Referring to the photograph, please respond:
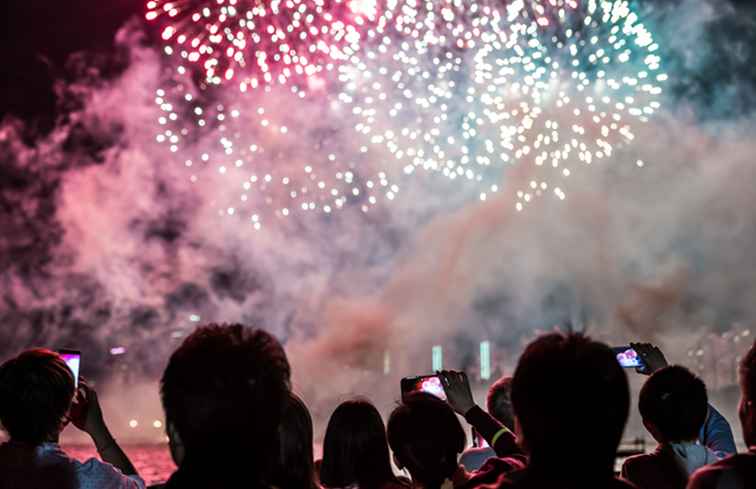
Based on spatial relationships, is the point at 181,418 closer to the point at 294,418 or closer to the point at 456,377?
the point at 294,418

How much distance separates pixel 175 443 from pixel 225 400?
0.80ft

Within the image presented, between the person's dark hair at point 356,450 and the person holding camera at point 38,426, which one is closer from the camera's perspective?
the person holding camera at point 38,426

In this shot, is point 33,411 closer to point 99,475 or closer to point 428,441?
point 99,475

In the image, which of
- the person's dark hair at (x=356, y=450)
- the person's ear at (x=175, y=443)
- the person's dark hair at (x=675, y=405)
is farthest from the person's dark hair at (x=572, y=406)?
the person's dark hair at (x=675, y=405)

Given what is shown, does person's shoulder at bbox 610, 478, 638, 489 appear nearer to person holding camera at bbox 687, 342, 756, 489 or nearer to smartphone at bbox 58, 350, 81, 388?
person holding camera at bbox 687, 342, 756, 489

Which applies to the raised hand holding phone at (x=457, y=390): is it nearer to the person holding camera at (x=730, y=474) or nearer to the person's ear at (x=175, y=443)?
the person holding camera at (x=730, y=474)

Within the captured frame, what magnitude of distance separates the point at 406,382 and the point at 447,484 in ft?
3.69

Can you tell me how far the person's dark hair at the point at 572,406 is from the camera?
2387 mm

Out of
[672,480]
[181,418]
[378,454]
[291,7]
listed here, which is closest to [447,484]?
[378,454]

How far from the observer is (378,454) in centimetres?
371

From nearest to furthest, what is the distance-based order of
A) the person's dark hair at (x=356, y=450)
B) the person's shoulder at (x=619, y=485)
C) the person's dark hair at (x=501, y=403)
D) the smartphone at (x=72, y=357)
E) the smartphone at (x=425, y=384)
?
the person's shoulder at (x=619, y=485)
the person's dark hair at (x=356, y=450)
the smartphone at (x=72, y=357)
the smartphone at (x=425, y=384)
the person's dark hair at (x=501, y=403)

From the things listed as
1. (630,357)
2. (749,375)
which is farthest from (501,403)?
(749,375)

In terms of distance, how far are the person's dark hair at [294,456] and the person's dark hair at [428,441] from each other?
39 cm

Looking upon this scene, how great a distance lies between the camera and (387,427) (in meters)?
3.68
